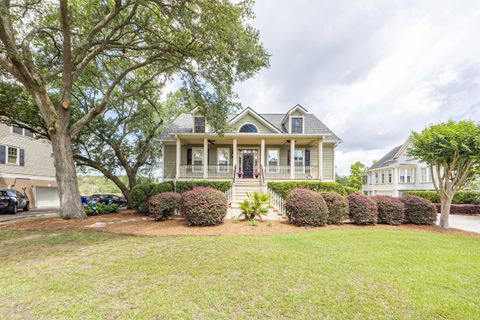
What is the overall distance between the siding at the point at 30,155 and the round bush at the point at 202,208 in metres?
→ 18.0

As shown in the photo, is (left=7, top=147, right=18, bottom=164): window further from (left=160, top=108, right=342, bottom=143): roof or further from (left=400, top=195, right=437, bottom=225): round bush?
(left=400, top=195, right=437, bottom=225): round bush

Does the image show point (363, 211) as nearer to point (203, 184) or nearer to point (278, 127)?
point (203, 184)

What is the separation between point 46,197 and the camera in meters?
22.8

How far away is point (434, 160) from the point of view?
31.2ft

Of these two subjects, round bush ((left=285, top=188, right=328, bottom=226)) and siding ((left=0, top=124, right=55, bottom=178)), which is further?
siding ((left=0, top=124, right=55, bottom=178))

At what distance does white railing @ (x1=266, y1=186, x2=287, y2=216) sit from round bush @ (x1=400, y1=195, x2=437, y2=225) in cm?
559

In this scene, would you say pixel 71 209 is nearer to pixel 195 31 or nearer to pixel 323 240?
pixel 195 31

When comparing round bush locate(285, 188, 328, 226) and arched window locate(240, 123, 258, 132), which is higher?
arched window locate(240, 123, 258, 132)

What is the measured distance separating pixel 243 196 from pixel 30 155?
887 inches

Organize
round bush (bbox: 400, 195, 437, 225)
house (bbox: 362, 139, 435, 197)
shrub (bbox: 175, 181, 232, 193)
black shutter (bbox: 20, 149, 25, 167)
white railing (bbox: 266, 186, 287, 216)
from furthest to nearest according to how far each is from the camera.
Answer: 1. house (bbox: 362, 139, 435, 197)
2. black shutter (bbox: 20, 149, 25, 167)
3. shrub (bbox: 175, 181, 232, 193)
4. white railing (bbox: 266, 186, 287, 216)
5. round bush (bbox: 400, 195, 437, 225)

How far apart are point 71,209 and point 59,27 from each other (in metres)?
9.43

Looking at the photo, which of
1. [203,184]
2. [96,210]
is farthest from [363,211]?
[96,210]

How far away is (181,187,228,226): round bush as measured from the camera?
8.43 metres

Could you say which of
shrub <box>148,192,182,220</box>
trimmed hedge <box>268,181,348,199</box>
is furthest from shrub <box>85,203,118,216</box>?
trimmed hedge <box>268,181,348,199</box>
